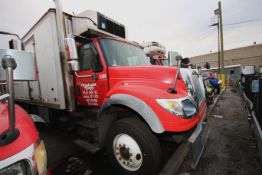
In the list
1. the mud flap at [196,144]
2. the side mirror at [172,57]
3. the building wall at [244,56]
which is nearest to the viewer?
the mud flap at [196,144]

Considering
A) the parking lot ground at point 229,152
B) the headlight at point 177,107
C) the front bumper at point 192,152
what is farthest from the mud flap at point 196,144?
the parking lot ground at point 229,152

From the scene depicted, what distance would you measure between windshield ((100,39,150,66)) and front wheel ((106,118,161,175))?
4.25ft

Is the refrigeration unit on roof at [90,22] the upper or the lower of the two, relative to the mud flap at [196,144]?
upper

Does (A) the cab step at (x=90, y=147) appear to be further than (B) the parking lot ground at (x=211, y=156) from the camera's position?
Yes

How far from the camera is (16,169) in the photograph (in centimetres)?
97

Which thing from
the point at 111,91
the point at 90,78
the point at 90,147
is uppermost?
the point at 90,78

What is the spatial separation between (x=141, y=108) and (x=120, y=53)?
1548 millimetres

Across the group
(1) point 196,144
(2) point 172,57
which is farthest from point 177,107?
(2) point 172,57

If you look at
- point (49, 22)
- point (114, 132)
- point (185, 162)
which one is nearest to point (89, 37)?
point (49, 22)

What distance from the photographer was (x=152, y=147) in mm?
1930

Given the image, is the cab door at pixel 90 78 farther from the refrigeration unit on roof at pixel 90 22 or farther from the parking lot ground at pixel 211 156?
the parking lot ground at pixel 211 156

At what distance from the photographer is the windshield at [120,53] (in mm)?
2877

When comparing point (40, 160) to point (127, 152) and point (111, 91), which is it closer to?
point (127, 152)

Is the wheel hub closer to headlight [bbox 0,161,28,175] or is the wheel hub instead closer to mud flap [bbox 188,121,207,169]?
mud flap [bbox 188,121,207,169]
